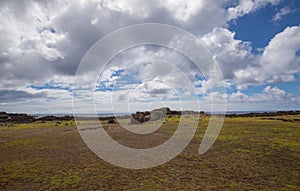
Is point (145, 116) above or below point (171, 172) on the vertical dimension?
above

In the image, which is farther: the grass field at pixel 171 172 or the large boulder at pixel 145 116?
the large boulder at pixel 145 116

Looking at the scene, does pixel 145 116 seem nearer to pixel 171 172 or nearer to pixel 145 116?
pixel 145 116

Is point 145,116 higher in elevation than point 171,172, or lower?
higher

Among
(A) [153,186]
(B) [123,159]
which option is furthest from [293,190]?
(B) [123,159]

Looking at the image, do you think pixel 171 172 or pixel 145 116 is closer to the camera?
pixel 171 172

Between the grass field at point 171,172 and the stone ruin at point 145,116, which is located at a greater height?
the stone ruin at point 145,116

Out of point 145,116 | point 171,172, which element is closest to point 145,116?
point 145,116

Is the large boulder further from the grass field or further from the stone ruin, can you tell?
the grass field

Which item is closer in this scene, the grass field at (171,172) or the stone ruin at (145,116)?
the grass field at (171,172)

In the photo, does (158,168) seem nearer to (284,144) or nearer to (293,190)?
(293,190)

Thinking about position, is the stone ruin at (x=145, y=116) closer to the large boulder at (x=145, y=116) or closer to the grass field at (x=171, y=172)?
the large boulder at (x=145, y=116)

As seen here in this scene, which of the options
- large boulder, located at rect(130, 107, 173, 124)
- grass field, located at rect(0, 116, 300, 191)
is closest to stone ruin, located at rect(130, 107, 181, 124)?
large boulder, located at rect(130, 107, 173, 124)

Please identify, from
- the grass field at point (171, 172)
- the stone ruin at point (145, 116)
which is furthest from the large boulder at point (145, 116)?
the grass field at point (171, 172)

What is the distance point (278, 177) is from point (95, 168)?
7.14 m
